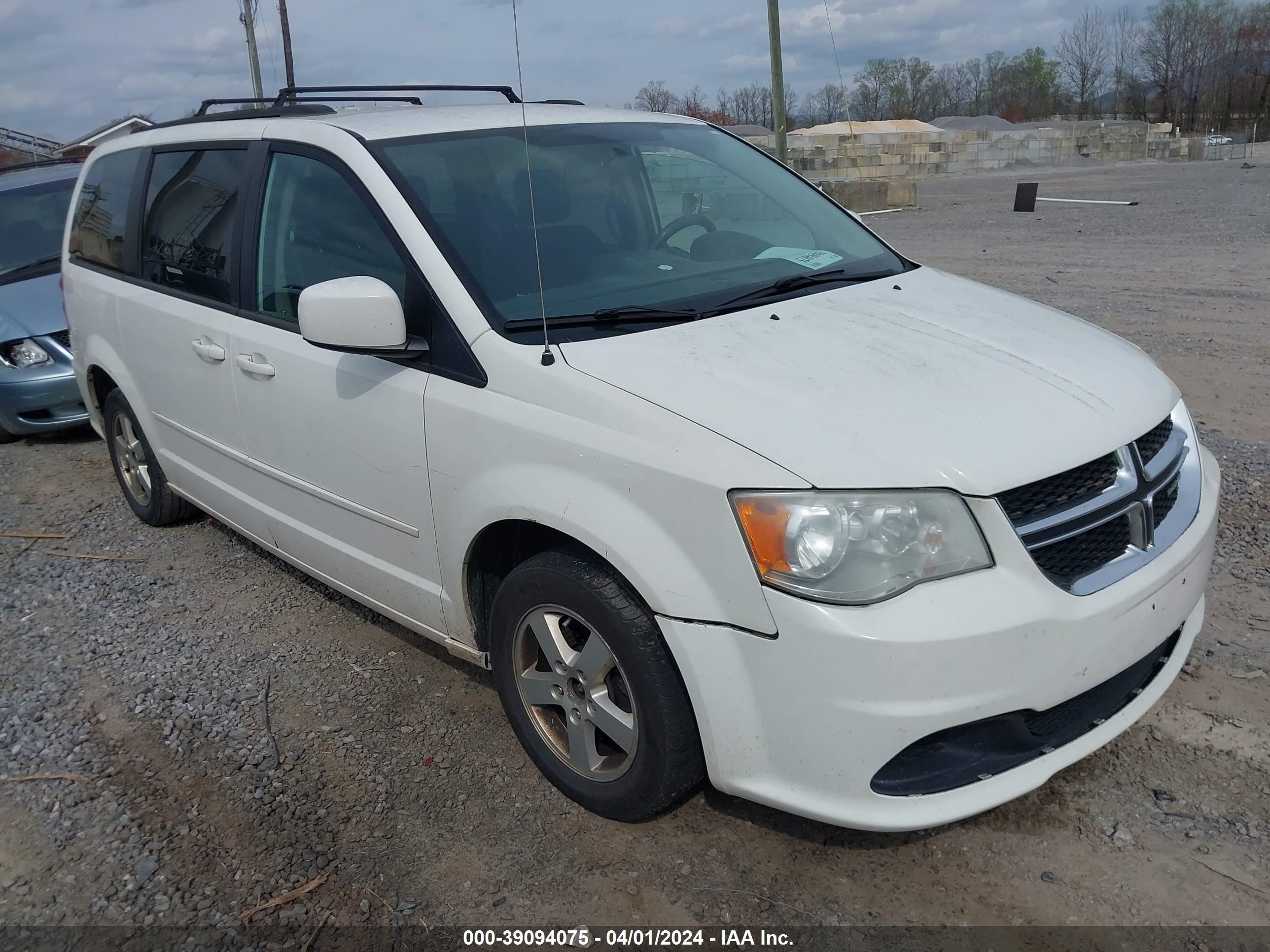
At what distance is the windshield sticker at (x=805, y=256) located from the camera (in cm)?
332

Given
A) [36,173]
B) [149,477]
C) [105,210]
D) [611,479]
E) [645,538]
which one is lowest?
[149,477]

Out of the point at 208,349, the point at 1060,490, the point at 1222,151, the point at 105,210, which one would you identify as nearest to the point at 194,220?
the point at 208,349

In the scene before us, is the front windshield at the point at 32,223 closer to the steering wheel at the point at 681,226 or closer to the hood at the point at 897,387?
the steering wheel at the point at 681,226

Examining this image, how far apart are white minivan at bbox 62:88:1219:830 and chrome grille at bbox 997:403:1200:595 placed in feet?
0.03

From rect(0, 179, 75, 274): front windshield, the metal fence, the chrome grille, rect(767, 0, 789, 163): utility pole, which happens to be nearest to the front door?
the chrome grille

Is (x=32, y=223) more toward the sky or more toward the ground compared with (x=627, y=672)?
more toward the sky

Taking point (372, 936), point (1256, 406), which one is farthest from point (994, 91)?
point (372, 936)

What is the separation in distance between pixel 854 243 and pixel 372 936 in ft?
8.98

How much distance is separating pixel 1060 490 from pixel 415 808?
193 centimetres

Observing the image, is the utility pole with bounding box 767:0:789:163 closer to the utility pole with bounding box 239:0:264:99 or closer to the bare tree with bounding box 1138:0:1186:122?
the utility pole with bounding box 239:0:264:99

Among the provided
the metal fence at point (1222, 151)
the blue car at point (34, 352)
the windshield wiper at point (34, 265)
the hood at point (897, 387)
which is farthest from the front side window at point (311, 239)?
the metal fence at point (1222, 151)

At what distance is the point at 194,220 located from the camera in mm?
3969

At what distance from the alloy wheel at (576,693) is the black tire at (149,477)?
2.74 m

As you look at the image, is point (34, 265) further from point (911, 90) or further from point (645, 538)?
point (911, 90)
